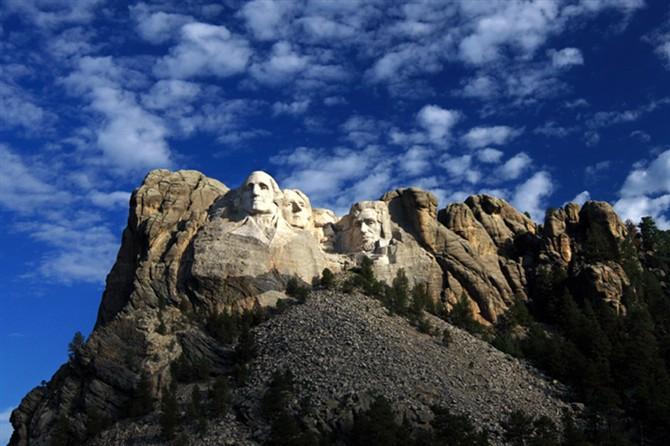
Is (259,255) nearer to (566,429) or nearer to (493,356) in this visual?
(493,356)

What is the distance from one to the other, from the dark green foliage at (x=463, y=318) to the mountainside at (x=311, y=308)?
15.8 inches

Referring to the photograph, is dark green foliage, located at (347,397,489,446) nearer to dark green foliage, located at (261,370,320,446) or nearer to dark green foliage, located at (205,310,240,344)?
dark green foliage, located at (261,370,320,446)

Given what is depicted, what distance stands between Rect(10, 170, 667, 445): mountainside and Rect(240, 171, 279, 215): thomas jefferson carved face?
149mm

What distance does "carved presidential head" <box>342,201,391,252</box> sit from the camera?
324 feet

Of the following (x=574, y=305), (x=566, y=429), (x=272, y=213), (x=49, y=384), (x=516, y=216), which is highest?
(x=516, y=216)

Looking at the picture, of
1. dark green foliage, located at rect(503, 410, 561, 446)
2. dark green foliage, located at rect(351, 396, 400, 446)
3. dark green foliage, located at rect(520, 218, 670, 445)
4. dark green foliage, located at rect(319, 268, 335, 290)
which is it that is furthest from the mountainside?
dark green foliage, located at rect(503, 410, 561, 446)

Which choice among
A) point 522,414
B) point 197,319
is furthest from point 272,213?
point 522,414

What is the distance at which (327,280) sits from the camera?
3551 inches

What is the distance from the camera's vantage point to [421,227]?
334 ft

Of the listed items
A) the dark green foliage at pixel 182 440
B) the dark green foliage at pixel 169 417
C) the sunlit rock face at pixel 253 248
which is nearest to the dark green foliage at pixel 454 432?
the dark green foliage at pixel 182 440

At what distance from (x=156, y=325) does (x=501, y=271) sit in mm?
36957

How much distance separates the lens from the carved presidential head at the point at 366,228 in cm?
9862

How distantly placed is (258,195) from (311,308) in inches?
469

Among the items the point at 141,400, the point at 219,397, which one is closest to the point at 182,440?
the point at 219,397
